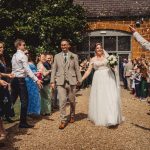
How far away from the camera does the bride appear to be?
10570 mm

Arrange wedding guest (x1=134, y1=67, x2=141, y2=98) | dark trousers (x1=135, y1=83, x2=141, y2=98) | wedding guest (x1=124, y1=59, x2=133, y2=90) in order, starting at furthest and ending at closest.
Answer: wedding guest (x1=124, y1=59, x2=133, y2=90) → dark trousers (x1=135, y1=83, x2=141, y2=98) → wedding guest (x1=134, y1=67, x2=141, y2=98)

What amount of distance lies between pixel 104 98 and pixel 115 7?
14.0 metres

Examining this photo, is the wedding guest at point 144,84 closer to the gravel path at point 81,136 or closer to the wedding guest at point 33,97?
the gravel path at point 81,136

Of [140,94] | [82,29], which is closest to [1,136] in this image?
[140,94]

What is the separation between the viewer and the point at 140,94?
1781cm

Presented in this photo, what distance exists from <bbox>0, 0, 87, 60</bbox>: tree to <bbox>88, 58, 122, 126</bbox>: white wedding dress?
32.3 ft

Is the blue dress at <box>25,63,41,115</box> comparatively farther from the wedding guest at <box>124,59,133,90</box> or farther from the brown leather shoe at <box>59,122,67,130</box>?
the wedding guest at <box>124,59,133,90</box>

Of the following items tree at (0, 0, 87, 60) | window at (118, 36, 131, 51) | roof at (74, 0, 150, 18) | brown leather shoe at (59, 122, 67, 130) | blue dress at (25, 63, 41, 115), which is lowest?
brown leather shoe at (59, 122, 67, 130)

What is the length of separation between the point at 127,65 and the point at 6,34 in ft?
20.7

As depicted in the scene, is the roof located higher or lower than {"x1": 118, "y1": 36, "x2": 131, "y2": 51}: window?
higher

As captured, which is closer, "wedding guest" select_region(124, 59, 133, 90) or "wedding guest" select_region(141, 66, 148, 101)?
"wedding guest" select_region(141, 66, 148, 101)

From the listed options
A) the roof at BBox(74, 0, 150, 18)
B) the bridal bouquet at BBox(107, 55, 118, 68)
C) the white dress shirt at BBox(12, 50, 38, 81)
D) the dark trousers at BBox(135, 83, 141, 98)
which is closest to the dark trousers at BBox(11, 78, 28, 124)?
the white dress shirt at BBox(12, 50, 38, 81)

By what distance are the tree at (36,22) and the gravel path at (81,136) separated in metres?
9.92

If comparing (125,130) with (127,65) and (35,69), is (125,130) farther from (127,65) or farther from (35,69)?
(127,65)
